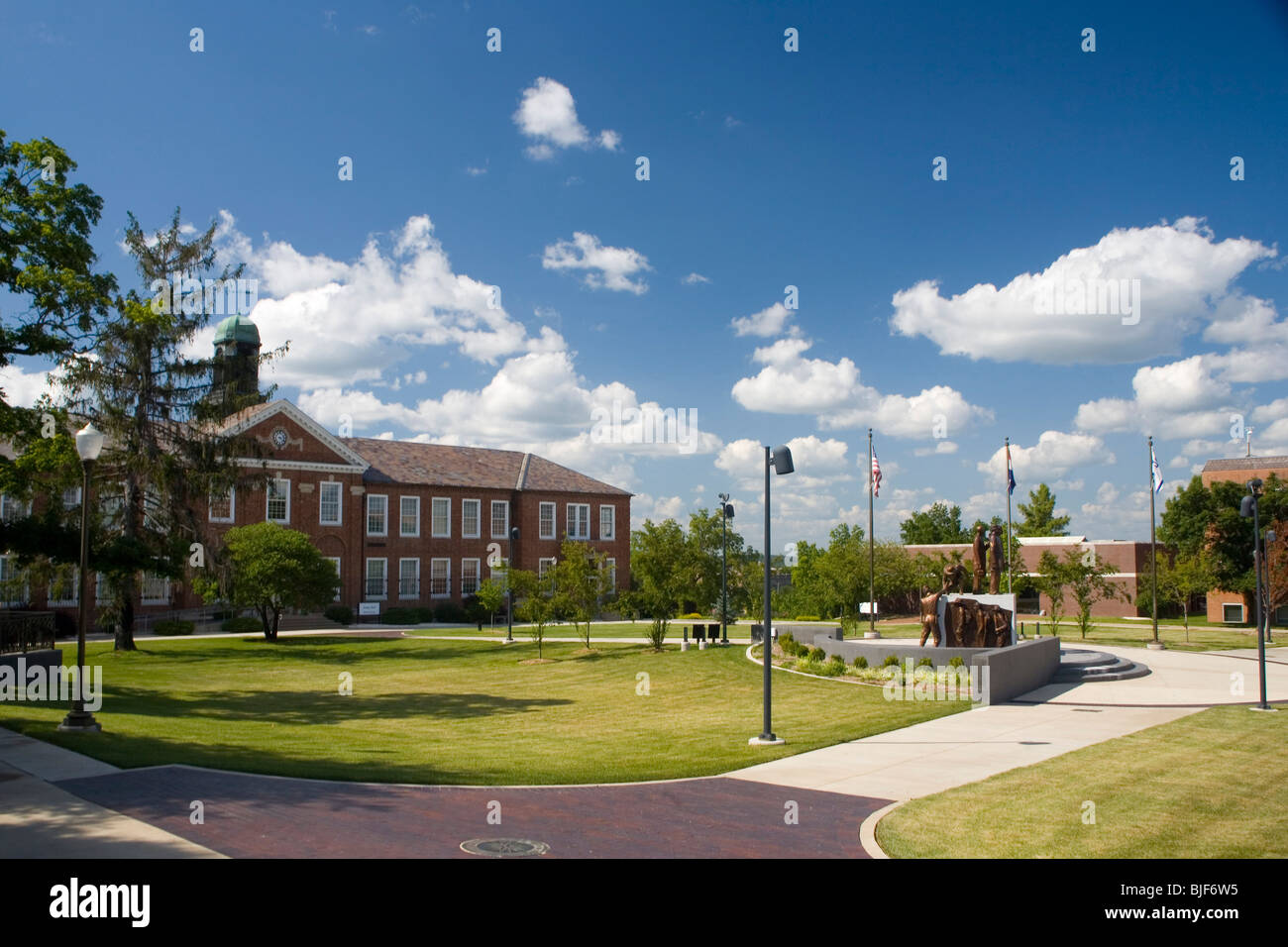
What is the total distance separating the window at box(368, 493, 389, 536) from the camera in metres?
57.3

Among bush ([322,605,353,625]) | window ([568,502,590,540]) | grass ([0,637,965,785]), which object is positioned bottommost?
bush ([322,605,353,625])

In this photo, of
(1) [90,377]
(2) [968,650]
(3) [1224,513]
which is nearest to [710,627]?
(2) [968,650]

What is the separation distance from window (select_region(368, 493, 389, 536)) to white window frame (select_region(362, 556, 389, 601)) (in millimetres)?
1638

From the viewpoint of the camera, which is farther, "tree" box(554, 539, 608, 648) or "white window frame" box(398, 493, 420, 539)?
"white window frame" box(398, 493, 420, 539)

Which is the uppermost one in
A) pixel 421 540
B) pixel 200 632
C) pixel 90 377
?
pixel 90 377

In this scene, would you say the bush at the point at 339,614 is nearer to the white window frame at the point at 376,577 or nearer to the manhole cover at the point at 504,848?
the white window frame at the point at 376,577

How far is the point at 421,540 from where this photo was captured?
2325 inches

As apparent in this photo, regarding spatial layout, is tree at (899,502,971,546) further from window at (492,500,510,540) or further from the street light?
the street light

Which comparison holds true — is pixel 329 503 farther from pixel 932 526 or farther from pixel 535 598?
pixel 932 526

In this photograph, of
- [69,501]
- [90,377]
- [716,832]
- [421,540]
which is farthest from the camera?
[421,540]

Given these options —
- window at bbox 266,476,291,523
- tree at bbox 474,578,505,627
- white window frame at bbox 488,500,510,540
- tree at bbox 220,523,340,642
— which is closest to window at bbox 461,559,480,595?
white window frame at bbox 488,500,510,540

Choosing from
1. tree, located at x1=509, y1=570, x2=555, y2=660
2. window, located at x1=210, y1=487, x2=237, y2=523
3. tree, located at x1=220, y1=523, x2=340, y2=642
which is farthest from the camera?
window, located at x1=210, y1=487, x2=237, y2=523
